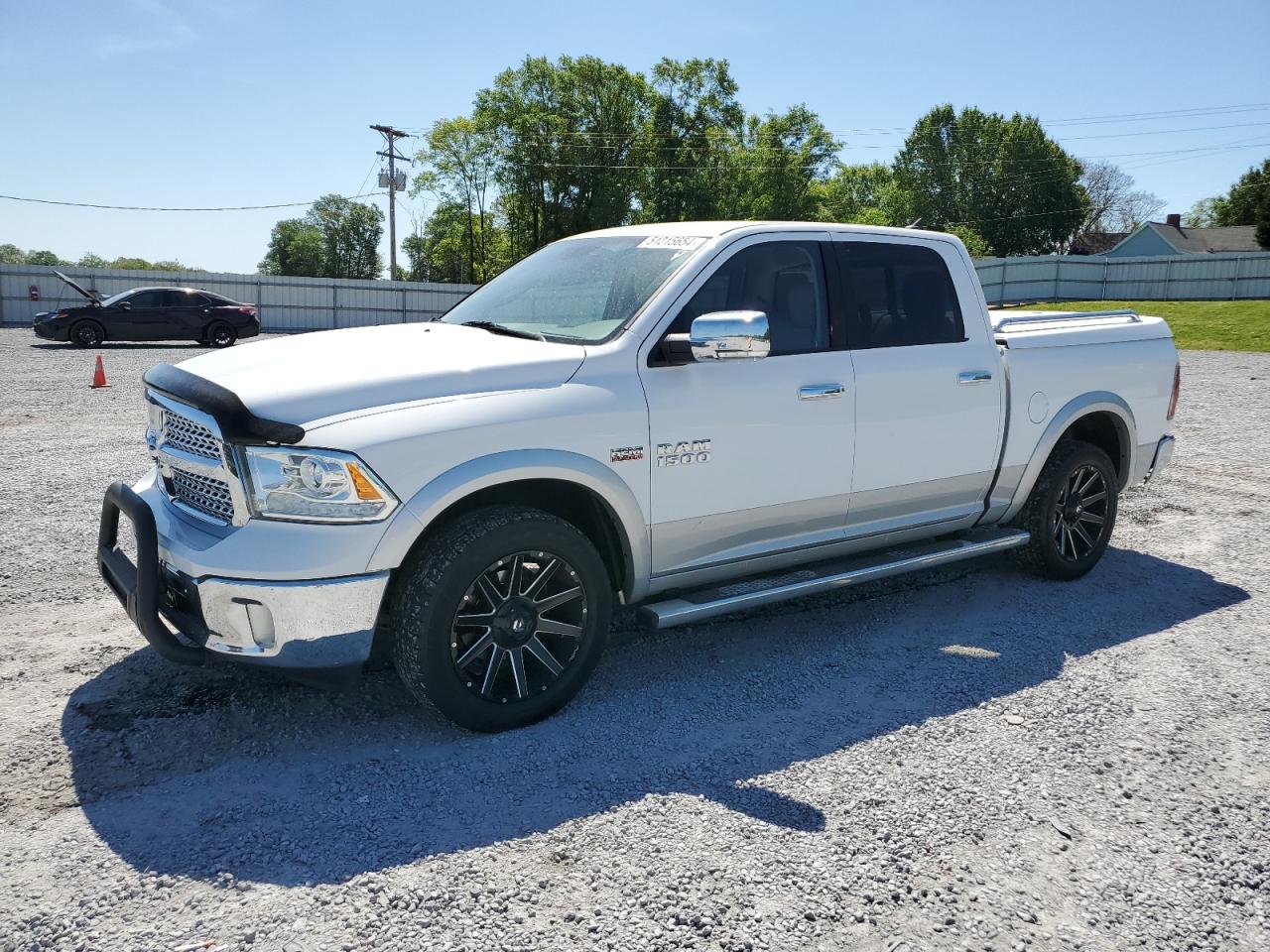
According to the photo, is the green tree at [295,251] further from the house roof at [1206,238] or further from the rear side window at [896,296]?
the rear side window at [896,296]

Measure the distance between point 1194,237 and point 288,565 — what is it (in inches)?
2917

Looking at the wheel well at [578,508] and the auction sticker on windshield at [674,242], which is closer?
the wheel well at [578,508]

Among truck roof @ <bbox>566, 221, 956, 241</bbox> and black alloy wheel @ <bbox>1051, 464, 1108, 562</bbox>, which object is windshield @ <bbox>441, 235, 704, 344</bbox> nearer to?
truck roof @ <bbox>566, 221, 956, 241</bbox>

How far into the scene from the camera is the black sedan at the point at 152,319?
2258 cm

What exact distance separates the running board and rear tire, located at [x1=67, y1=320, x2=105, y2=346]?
22341 millimetres

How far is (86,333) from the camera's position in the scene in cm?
2284

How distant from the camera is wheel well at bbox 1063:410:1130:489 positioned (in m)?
6.15

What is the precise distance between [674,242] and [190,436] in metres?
2.24

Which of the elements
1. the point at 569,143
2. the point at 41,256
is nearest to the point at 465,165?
the point at 569,143

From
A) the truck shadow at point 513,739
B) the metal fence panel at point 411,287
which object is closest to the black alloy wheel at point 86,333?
the metal fence panel at point 411,287

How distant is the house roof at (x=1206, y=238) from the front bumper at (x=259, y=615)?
2733 inches

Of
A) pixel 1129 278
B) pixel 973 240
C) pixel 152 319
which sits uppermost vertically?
pixel 973 240

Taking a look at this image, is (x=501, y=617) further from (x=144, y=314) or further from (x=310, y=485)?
(x=144, y=314)

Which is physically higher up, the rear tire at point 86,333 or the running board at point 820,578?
the rear tire at point 86,333
